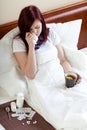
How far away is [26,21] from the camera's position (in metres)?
1.87

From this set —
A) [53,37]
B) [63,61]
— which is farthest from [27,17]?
[63,61]

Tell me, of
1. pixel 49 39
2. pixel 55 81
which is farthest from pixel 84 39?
pixel 55 81

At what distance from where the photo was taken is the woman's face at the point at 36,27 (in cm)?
189

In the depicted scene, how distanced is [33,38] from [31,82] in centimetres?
28

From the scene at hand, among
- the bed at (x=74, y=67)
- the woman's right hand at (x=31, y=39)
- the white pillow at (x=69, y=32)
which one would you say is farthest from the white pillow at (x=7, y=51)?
the white pillow at (x=69, y=32)

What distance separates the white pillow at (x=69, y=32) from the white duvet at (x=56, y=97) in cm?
27

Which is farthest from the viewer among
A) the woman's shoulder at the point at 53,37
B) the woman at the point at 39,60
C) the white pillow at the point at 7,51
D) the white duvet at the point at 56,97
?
the woman's shoulder at the point at 53,37

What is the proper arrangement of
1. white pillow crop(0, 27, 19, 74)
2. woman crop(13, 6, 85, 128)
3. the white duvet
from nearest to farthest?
the white duvet
woman crop(13, 6, 85, 128)
white pillow crop(0, 27, 19, 74)

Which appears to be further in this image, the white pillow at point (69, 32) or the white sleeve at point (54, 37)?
the white pillow at point (69, 32)

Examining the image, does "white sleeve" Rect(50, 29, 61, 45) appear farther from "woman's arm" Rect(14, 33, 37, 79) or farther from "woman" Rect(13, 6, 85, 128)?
"woman's arm" Rect(14, 33, 37, 79)

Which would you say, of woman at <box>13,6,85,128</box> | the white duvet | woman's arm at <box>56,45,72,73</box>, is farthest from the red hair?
woman's arm at <box>56,45,72,73</box>

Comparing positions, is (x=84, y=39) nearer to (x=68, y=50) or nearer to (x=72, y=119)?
(x=68, y=50)

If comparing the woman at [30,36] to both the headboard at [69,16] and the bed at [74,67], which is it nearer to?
the bed at [74,67]

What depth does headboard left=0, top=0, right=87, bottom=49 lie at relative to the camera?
2098 mm
